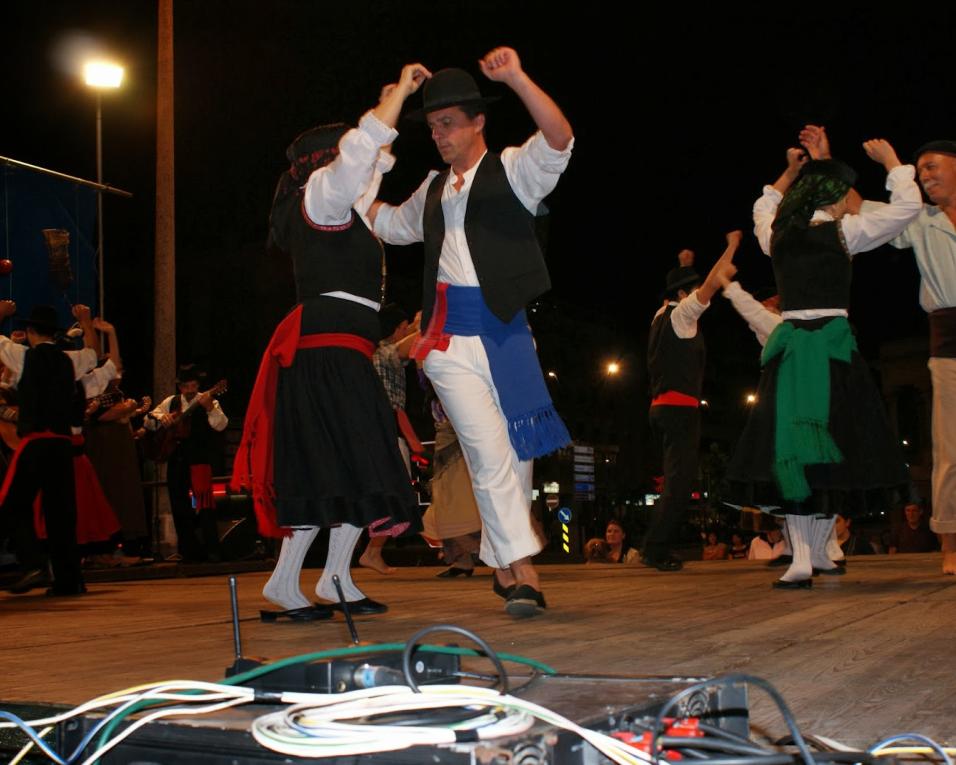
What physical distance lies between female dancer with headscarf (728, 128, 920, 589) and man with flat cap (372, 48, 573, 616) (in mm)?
1459

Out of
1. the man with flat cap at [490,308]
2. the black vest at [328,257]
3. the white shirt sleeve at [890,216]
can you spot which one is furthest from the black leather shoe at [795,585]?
the black vest at [328,257]

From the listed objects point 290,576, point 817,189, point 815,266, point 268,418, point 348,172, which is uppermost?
point 817,189

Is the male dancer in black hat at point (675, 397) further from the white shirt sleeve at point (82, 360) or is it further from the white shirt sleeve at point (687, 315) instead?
the white shirt sleeve at point (82, 360)

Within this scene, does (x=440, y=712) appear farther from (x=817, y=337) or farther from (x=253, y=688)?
(x=817, y=337)

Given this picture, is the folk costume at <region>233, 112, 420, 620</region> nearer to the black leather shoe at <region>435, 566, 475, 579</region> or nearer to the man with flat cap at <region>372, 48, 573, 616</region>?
the man with flat cap at <region>372, 48, 573, 616</region>

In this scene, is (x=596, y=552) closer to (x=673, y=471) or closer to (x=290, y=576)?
(x=673, y=471)

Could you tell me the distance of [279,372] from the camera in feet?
14.4

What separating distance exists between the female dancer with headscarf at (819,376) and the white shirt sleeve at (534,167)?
1649mm

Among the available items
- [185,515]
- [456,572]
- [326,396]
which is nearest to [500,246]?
[326,396]

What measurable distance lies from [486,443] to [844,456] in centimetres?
206

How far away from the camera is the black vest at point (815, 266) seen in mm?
5414

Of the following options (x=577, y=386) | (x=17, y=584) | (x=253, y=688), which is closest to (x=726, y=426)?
(x=577, y=386)

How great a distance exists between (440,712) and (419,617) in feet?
9.45

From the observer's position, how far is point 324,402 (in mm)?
4234
